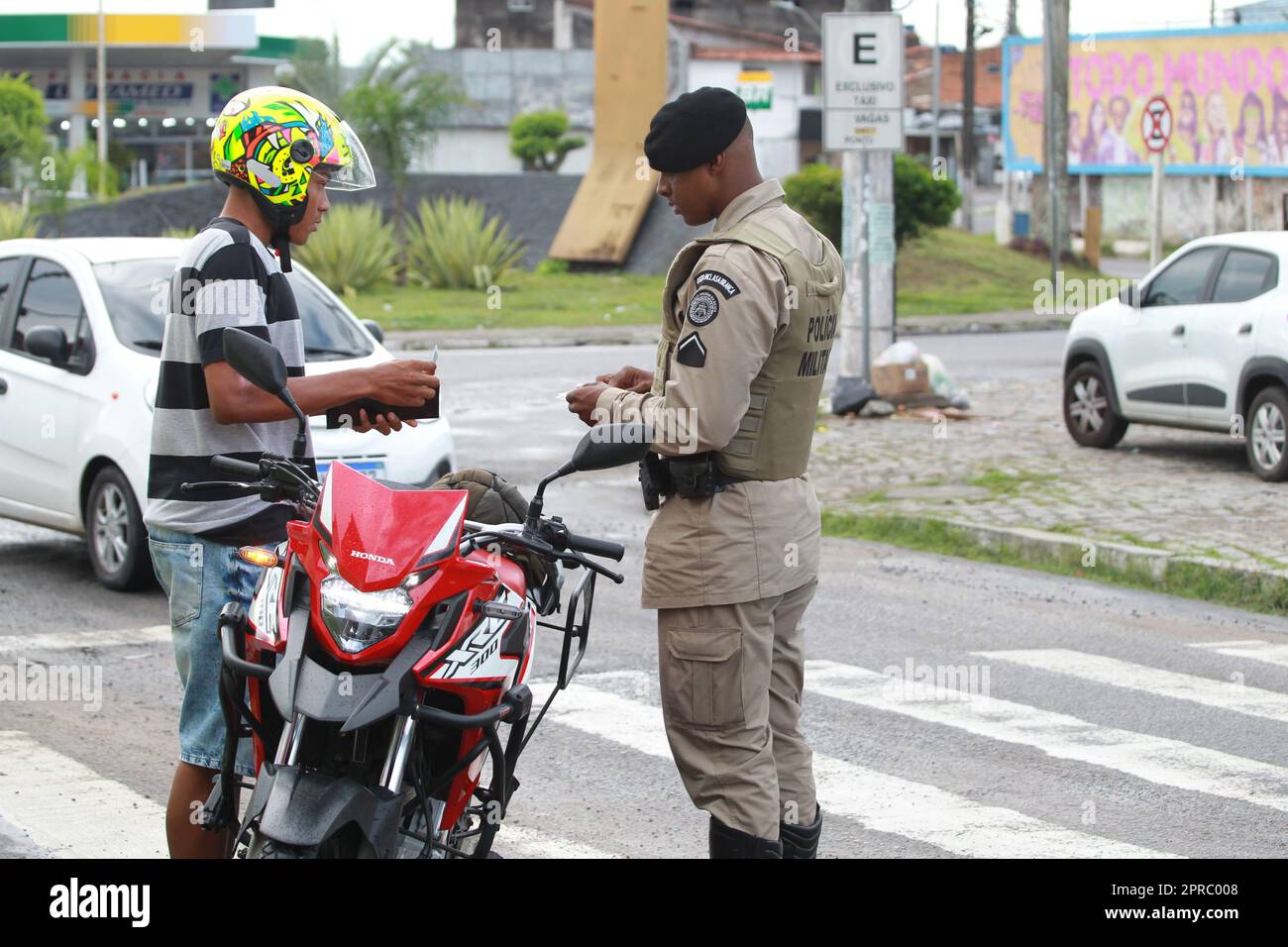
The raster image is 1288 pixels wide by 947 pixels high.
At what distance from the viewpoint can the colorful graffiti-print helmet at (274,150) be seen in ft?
13.8

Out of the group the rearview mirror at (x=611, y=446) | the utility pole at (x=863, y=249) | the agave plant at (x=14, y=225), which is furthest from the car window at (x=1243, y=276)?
the agave plant at (x=14, y=225)

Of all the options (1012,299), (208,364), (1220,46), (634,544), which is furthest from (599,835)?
(1220,46)

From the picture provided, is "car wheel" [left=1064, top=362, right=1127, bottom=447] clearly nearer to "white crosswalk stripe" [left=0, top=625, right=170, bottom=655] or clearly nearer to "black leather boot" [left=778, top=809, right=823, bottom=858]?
"white crosswalk stripe" [left=0, top=625, right=170, bottom=655]

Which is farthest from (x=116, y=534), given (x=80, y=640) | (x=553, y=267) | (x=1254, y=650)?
(x=553, y=267)

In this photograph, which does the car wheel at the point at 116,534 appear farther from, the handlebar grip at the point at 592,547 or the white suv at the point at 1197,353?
the white suv at the point at 1197,353

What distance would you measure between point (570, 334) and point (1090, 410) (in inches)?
437

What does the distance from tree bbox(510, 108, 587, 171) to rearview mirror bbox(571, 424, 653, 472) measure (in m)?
47.3

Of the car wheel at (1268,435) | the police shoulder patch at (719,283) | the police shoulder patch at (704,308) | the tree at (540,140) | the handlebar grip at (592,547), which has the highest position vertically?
the tree at (540,140)

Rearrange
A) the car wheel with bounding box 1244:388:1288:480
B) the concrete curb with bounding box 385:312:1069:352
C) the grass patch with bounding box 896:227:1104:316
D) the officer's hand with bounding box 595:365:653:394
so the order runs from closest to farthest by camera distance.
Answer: the officer's hand with bounding box 595:365:653:394 < the car wheel with bounding box 1244:388:1288:480 < the concrete curb with bounding box 385:312:1069:352 < the grass patch with bounding box 896:227:1104:316

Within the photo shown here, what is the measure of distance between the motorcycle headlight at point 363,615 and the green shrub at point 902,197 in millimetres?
23954

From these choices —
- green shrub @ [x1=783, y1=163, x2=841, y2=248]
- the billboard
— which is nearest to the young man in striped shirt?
green shrub @ [x1=783, y1=163, x2=841, y2=248]

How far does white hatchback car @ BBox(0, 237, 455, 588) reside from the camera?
356 inches

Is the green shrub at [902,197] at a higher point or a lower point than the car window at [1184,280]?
higher
